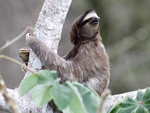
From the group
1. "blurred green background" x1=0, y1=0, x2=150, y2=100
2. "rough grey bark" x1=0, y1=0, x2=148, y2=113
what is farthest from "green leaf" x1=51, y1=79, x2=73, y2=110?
"blurred green background" x1=0, y1=0, x2=150, y2=100

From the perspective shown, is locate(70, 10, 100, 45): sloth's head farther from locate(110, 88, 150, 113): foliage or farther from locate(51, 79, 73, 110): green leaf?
locate(51, 79, 73, 110): green leaf

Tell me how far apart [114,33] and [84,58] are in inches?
319

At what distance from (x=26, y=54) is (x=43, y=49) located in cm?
53

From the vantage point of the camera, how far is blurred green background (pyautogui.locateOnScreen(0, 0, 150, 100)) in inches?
343

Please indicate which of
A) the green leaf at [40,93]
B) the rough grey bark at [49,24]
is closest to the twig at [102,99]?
the green leaf at [40,93]

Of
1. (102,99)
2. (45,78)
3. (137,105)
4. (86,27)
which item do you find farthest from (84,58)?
(102,99)

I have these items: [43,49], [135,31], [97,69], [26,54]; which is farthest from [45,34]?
[135,31]

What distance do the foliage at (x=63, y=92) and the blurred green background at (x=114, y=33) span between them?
681 centimetres

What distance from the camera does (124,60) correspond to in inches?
422

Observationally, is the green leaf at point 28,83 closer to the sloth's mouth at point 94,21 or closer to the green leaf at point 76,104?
the green leaf at point 76,104

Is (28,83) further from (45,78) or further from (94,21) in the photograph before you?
(94,21)

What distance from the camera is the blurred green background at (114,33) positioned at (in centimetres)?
872

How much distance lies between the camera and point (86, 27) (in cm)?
369

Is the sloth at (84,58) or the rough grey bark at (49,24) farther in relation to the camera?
the sloth at (84,58)
